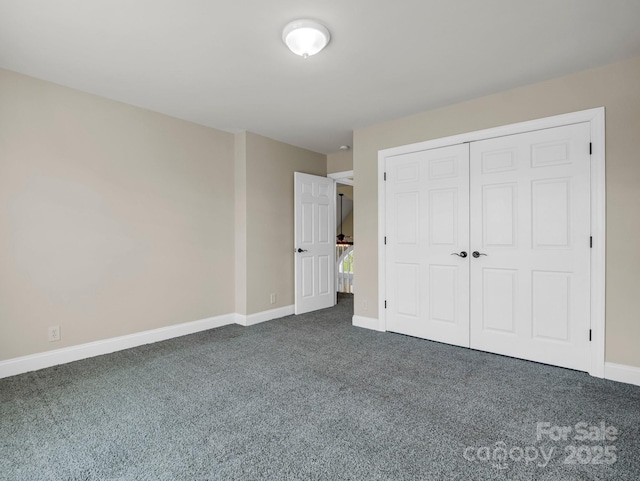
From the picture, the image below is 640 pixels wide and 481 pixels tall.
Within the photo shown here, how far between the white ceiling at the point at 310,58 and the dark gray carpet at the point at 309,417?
247 cm

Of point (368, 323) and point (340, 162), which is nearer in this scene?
point (368, 323)

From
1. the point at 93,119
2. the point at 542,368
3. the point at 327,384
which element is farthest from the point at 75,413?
the point at 542,368

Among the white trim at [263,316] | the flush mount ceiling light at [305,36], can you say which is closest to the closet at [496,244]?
the white trim at [263,316]

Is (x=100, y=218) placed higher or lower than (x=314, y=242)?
higher

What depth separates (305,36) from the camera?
219 cm

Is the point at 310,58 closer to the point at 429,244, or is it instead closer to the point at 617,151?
the point at 429,244

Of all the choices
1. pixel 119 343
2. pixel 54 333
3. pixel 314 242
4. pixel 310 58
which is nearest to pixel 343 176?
pixel 314 242

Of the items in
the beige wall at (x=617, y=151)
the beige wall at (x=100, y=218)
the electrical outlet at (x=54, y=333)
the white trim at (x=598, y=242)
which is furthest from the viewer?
the electrical outlet at (x=54, y=333)

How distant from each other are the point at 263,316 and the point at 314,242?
→ 4.34 feet

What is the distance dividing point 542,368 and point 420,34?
2.83 m

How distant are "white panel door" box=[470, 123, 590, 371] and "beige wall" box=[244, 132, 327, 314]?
250 centimetres

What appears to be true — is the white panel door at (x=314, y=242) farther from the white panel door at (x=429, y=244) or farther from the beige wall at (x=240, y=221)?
the white panel door at (x=429, y=244)

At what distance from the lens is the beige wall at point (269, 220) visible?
4391 millimetres

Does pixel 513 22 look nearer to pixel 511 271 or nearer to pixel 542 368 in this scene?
pixel 511 271
